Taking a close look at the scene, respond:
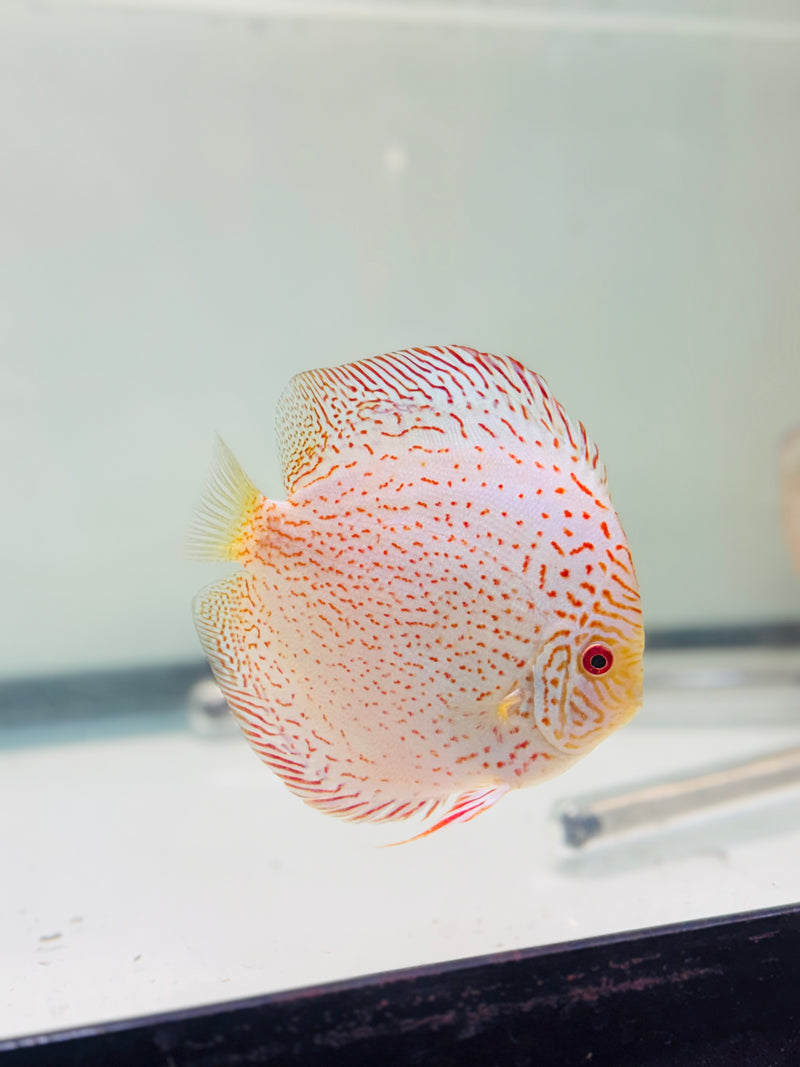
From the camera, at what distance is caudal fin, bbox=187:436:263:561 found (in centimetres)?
58

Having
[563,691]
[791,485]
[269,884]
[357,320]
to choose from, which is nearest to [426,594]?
[563,691]

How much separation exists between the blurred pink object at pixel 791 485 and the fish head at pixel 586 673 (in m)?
1.53

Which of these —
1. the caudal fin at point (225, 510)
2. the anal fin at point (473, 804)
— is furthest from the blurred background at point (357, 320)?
the caudal fin at point (225, 510)

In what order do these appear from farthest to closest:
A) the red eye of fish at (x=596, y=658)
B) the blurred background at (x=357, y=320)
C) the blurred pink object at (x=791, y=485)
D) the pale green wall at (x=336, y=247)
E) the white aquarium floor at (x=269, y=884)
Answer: the blurred pink object at (x=791, y=485) < the pale green wall at (x=336, y=247) < the blurred background at (x=357, y=320) < the white aquarium floor at (x=269, y=884) < the red eye of fish at (x=596, y=658)

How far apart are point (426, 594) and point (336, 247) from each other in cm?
118

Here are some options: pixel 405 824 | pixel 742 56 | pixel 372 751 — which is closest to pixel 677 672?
pixel 405 824

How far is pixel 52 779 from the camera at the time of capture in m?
1.27

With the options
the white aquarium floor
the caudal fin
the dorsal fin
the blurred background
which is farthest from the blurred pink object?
the caudal fin

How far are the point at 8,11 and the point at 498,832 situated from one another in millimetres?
1674

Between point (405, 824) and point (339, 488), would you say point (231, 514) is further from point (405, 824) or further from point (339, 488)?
point (405, 824)

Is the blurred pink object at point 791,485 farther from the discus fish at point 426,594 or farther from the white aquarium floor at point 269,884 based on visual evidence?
the discus fish at point 426,594

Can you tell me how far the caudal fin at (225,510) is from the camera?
1.91 ft

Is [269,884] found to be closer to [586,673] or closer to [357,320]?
[586,673]

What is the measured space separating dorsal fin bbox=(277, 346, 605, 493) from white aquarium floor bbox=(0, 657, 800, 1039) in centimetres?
47
